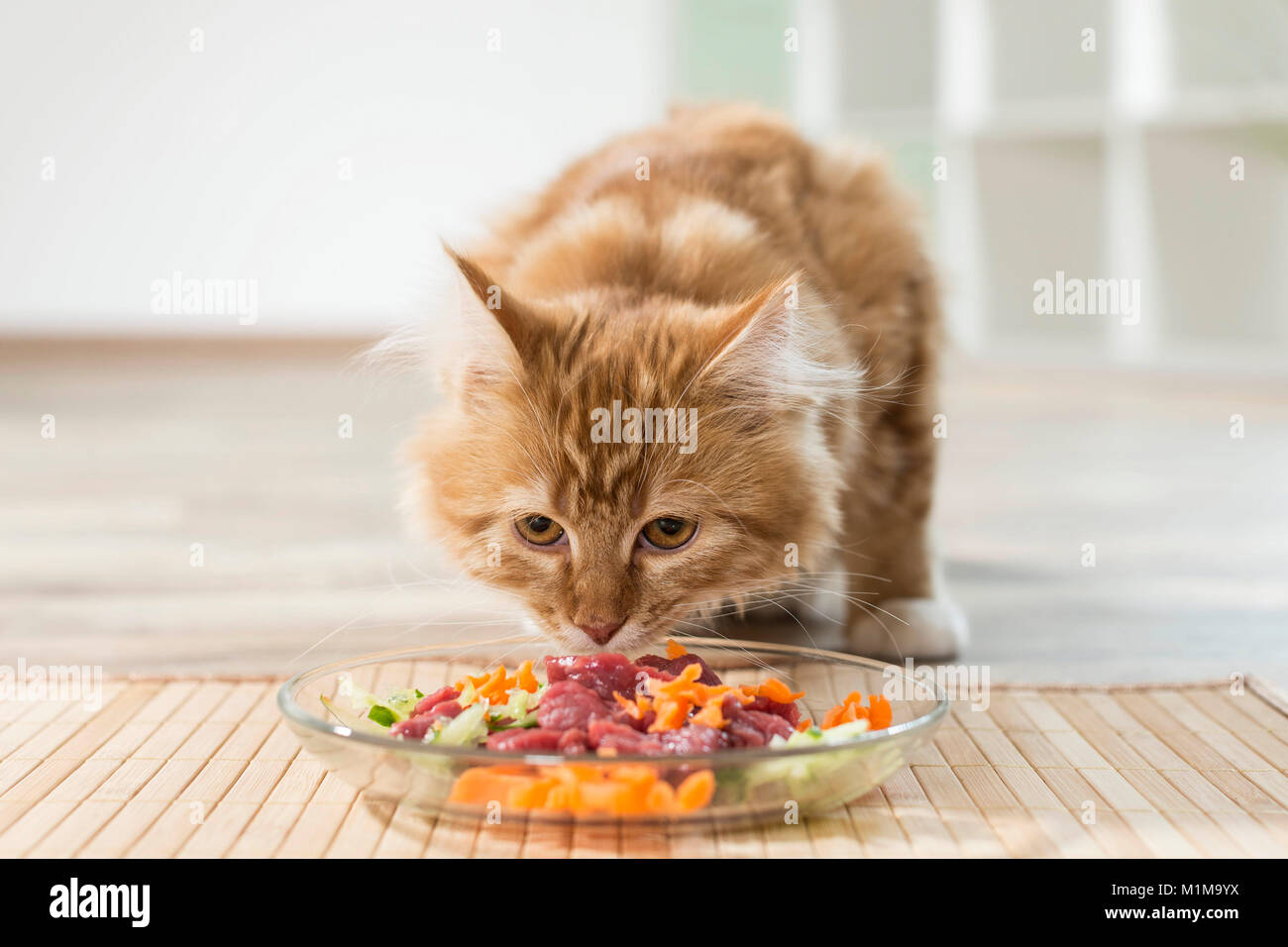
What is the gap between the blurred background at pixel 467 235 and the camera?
Result: 2447 millimetres

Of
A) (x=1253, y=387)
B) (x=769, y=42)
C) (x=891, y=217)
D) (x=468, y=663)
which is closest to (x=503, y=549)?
(x=468, y=663)

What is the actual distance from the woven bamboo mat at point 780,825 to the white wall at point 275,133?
5.87 meters

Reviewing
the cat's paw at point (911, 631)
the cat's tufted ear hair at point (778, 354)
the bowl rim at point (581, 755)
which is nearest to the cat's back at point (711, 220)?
the cat's tufted ear hair at point (778, 354)

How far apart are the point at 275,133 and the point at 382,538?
536 cm

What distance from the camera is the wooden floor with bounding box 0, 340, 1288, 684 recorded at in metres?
2.13

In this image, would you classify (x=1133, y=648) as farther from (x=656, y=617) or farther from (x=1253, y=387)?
(x=1253, y=387)

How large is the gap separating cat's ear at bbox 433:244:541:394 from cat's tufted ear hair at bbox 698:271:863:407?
228mm

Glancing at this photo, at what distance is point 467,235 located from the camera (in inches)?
103

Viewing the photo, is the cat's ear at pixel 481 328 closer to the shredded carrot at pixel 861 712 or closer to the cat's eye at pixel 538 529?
the cat's eye at pixel 538 529

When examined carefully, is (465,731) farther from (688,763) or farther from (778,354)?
(778,354)

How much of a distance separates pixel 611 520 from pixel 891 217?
99 cm

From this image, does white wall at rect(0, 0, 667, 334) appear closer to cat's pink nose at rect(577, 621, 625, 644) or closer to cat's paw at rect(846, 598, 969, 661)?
cat's paw at rect(846, 598, 969, 661)

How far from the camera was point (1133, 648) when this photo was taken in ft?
6.98

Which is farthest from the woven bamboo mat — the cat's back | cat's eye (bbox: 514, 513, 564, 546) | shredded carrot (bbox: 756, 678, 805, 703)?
the cat's back
